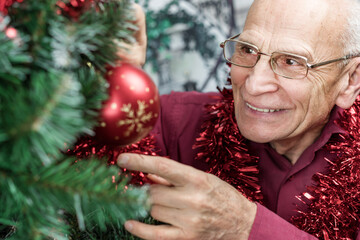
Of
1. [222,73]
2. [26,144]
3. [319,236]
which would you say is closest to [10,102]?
[26,144]

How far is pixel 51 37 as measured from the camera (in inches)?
14.5

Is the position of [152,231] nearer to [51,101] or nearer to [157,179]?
[157,179]

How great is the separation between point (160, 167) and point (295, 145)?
68 centimetres

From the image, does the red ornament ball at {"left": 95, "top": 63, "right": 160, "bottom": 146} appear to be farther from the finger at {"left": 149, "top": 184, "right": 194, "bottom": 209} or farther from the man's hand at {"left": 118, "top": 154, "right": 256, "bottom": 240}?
the finger at {"left": 149, "top": 184, "right": 194, "bottom": 209}

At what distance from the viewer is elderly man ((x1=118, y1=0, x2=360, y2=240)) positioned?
2.50ft

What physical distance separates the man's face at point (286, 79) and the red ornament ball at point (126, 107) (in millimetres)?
547

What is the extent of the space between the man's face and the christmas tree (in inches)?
23.2

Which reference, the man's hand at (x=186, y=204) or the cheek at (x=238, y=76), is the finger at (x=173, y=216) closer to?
the man's hand at (x=186, y=204)

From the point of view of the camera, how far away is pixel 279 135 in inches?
39.4

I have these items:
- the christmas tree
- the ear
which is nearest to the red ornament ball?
the christmas tree

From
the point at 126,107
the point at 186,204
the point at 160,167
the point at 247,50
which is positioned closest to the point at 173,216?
the point at 186,204

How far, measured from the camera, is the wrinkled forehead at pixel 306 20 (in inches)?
34.7

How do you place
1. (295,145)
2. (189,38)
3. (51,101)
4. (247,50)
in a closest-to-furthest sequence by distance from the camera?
(51,101)
(247,50)
(295,145)
(189,38)

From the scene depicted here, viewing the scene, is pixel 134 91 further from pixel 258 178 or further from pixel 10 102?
pixel 258 178
